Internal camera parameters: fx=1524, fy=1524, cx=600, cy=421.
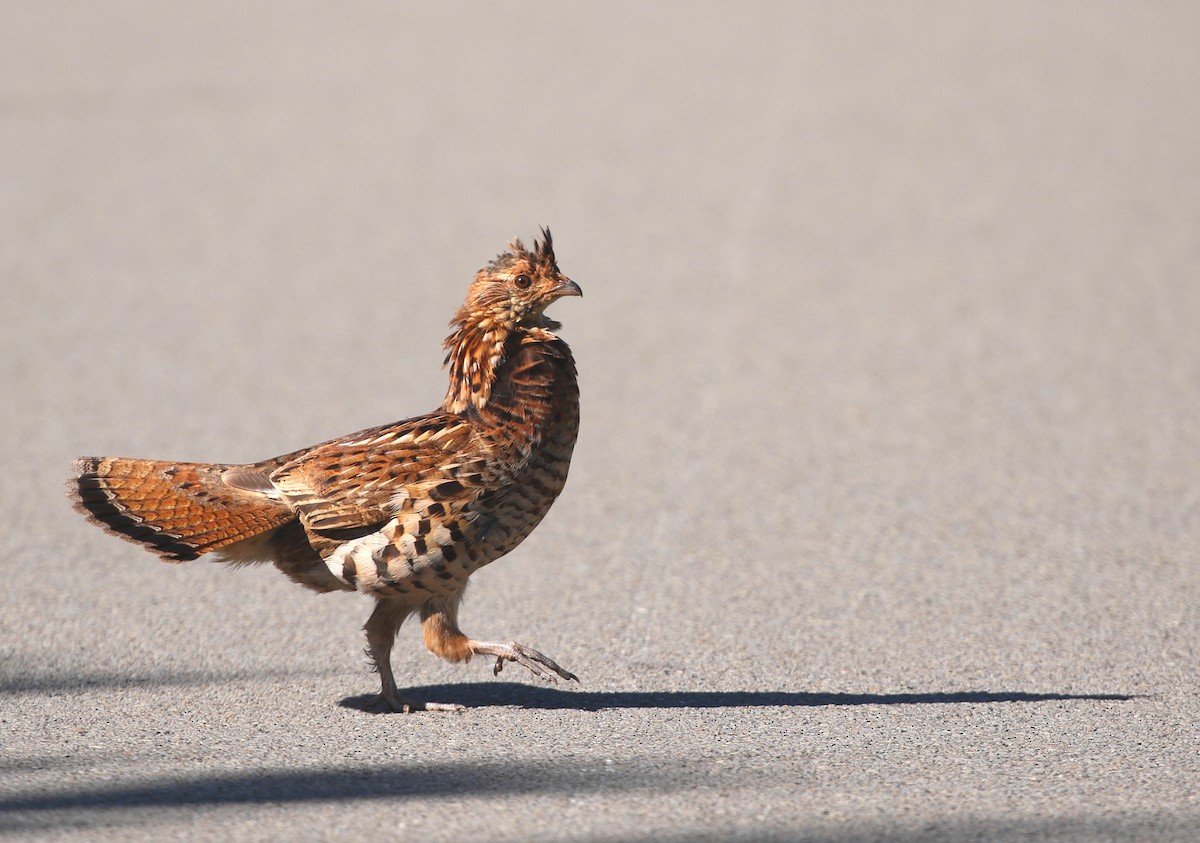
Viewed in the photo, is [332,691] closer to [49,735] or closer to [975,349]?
[49,735]

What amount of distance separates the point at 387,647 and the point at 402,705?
0.19 meters

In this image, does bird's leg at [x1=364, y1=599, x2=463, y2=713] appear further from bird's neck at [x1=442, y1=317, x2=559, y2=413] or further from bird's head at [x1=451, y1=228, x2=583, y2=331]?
bird's head at [x1=451, y1=228, x2=583, y2=331]

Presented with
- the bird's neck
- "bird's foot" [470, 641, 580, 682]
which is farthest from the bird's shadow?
the bird's neck

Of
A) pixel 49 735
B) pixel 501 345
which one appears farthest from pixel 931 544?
pixel 49 735

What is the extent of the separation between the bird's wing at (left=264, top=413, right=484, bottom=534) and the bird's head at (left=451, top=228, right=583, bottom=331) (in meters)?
0.39

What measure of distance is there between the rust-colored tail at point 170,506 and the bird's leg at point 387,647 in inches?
17.0

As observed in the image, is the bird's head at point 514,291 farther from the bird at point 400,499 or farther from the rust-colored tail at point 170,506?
the rust-colored tail at point 170,506

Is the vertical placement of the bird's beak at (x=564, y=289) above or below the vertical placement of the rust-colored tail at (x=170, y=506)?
above

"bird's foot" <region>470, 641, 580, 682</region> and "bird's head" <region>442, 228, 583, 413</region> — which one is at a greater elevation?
"bird's head" <region>442, 228, 583, 413</region>

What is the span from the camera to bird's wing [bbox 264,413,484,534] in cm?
471

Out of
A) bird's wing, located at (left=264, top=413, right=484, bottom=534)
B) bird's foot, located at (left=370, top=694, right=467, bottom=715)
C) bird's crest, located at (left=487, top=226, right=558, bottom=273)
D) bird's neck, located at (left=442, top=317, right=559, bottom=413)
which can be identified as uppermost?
bird's crest, located at (left=487, top=226, right=558, bottom=273)

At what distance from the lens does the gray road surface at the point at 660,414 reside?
4.32m

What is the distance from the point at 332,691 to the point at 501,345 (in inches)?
50.6

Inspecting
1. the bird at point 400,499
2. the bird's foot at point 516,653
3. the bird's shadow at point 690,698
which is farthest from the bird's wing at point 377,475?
the bird's shadow at point 690,698
